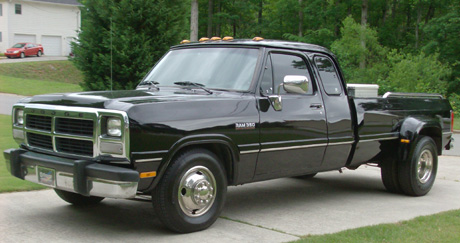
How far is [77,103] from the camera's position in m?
5.09

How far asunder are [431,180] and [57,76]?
3315cm

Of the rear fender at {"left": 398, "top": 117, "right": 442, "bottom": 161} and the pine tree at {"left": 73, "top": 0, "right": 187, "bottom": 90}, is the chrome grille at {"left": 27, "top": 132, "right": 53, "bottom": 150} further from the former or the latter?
the pine tree at {"left": 73, "top": 0, "right": 187, "bottom": 90}

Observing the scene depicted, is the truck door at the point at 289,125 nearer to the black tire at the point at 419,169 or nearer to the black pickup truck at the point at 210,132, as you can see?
the black pickup truck at the point at 210,132

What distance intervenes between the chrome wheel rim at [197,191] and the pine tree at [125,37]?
26.6 feet

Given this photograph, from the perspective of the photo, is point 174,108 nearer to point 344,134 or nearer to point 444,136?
point 344,134

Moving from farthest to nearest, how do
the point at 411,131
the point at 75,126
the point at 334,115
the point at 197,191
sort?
the point at 411,131, the point at 334,115, the point at 197,191, the point at 75,126

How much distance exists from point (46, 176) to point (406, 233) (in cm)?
361

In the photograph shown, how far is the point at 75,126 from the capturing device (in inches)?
198

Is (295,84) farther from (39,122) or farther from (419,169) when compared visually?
(419,169)

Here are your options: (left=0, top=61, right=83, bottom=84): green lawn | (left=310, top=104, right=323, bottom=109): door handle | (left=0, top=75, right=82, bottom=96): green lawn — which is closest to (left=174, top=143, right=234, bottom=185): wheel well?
(left=310, top=104, right=323, bottom=109): door handle

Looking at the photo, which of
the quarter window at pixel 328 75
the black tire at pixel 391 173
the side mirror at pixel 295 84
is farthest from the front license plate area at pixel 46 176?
the black tire at pixel 391 173

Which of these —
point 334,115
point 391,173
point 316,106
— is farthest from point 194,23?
point 316,106

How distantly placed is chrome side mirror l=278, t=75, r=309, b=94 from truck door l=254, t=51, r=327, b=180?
0.09 m

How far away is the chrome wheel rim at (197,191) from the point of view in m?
5.09
